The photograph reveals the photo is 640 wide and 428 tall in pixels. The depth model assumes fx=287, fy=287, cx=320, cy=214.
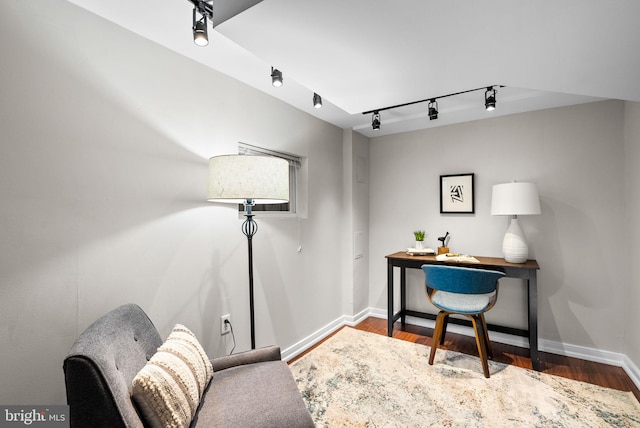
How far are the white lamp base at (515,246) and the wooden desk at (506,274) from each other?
0.21 feet

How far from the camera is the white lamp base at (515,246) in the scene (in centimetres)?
265

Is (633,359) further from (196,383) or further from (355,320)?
(196,383)

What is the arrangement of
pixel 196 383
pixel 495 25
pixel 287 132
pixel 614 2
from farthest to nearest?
pixel 287 132
pixel 196 383
pixel 495 25
pixel 614 2

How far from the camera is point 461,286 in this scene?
92.7 inches

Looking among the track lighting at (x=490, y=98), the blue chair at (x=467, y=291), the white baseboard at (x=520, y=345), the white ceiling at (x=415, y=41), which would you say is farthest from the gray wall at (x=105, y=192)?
the track lighting at (x=490, y=98)

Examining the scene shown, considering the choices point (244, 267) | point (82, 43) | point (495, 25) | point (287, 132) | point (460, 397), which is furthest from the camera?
point (287, 132)

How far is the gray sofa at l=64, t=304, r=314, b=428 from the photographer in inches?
34.8

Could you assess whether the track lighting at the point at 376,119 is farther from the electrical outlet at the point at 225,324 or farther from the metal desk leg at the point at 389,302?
the electrical outlet at the point at 225,324

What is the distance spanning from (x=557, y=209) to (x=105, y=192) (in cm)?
365

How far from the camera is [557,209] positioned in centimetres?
277

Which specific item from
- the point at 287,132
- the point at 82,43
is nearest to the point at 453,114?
the point at 287,132

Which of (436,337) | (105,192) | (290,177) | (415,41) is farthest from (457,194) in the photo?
(105,192)

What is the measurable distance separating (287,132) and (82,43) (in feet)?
5.07

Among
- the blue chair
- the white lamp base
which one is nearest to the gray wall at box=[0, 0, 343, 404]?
the blue chair
